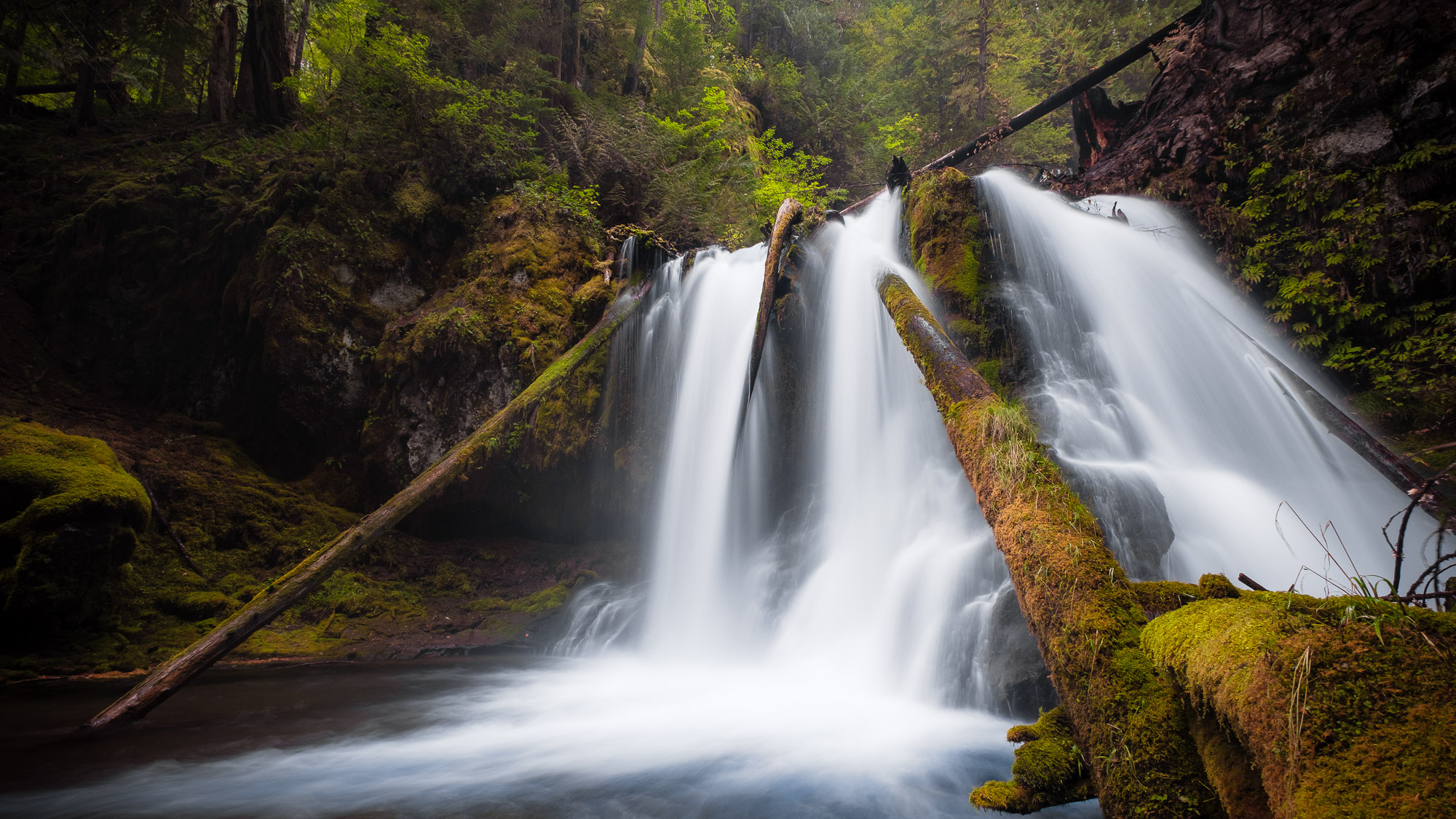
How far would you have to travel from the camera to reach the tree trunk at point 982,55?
1551 centimetres

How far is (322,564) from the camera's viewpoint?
4883mm

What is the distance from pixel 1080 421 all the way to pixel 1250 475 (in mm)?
1998

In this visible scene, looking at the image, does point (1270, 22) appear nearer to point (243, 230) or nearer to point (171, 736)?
point (171, 736)

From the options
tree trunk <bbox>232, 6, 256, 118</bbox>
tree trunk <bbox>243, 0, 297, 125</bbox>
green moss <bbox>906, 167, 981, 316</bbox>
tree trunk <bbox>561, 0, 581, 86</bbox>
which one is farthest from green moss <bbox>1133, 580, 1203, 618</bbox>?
tree trunk <bbox>232, 6, 256, 118</bbox>

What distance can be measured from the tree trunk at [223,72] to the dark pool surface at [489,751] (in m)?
11.1

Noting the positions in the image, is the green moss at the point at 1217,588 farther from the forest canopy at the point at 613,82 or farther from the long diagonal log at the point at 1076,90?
the forest canopy at the point at 613,82

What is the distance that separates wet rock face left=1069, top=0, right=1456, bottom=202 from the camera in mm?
6695

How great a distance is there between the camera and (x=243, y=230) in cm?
862

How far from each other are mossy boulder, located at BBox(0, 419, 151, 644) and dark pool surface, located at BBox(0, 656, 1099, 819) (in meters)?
0.71

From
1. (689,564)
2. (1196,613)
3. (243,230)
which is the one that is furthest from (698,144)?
(1196,613)

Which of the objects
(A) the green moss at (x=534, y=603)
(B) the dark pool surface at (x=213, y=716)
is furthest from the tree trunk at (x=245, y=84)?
(B) the dark pool surface at (x=213, y=716)

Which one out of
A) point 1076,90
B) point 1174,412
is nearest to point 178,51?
point 1076,90

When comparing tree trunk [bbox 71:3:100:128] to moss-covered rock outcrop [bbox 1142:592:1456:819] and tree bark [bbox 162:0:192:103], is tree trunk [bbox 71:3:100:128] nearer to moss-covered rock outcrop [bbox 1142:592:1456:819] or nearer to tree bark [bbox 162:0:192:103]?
tree bark [bbox 162:0:192:103]

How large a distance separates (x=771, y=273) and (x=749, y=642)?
4.38 m
